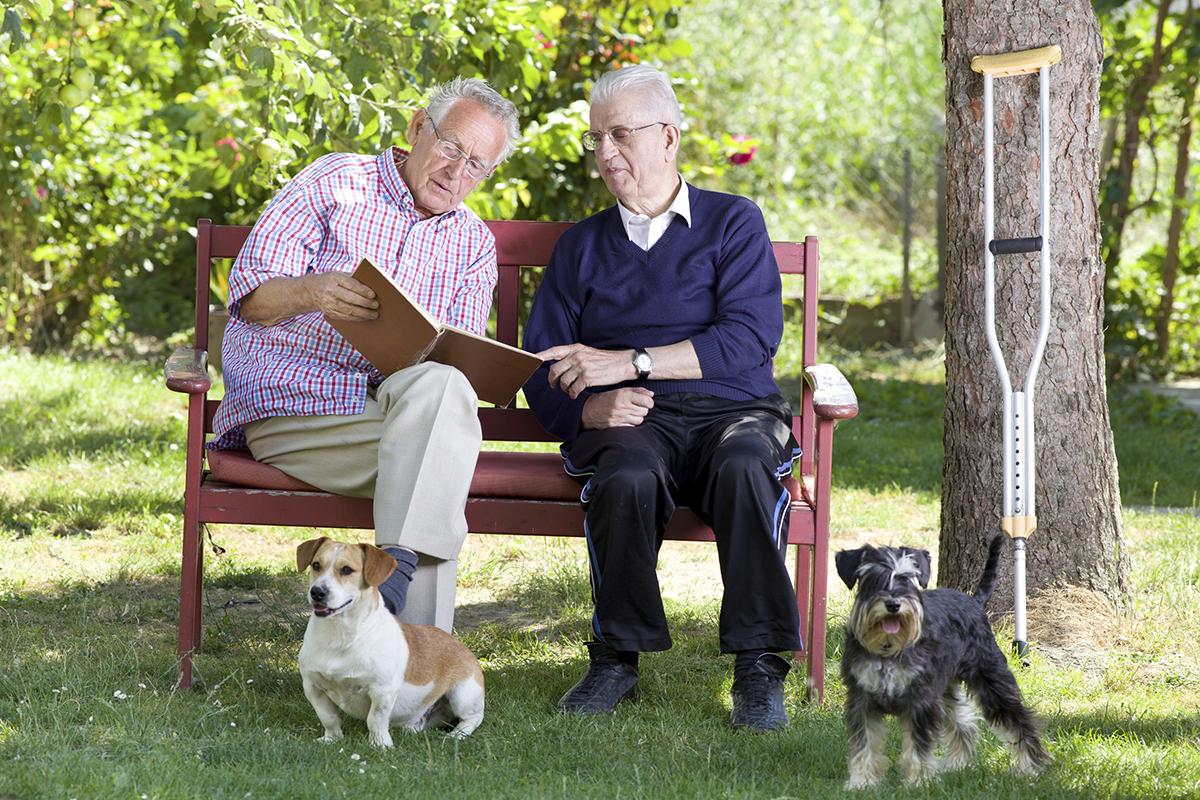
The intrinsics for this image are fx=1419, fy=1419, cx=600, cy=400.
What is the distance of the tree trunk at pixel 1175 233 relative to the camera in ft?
26.4

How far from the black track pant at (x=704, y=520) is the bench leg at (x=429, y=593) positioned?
0.35 m

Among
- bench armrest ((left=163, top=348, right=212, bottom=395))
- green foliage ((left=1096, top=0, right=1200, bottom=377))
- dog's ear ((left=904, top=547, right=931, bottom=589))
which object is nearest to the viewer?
dog's ear ((left=904, top=547, right=931, bottom=589))

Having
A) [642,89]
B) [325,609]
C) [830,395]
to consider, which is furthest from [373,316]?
[830,395]

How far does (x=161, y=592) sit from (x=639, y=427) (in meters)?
1.70

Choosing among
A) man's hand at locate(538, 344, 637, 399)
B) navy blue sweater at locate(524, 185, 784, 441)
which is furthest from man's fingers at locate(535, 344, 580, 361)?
navy blue sweater at locate(524, 185, 784, 441)

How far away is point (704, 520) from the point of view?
135 inches

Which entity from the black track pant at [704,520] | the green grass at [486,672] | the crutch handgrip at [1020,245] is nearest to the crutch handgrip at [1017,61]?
the crutch handgrip at [1020,245]

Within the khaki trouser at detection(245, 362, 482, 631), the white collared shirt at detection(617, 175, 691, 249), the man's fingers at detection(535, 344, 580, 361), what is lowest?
the khaki trouser at detection(245, 362, 482, 631)

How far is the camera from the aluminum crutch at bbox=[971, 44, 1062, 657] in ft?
11.9

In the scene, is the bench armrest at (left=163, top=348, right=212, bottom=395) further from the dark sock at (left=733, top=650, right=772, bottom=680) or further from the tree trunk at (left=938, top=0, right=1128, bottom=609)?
the tree trunk at (left=938, top=0, right=1128, bottom=609)

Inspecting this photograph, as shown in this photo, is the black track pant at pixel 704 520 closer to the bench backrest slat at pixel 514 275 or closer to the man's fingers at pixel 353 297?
the bench backrest slat at pixel 514 275

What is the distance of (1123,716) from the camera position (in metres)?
3.30

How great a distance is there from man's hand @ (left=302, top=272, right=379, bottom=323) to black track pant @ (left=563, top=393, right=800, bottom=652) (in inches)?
25.1

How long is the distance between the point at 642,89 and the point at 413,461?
3.84 ft
